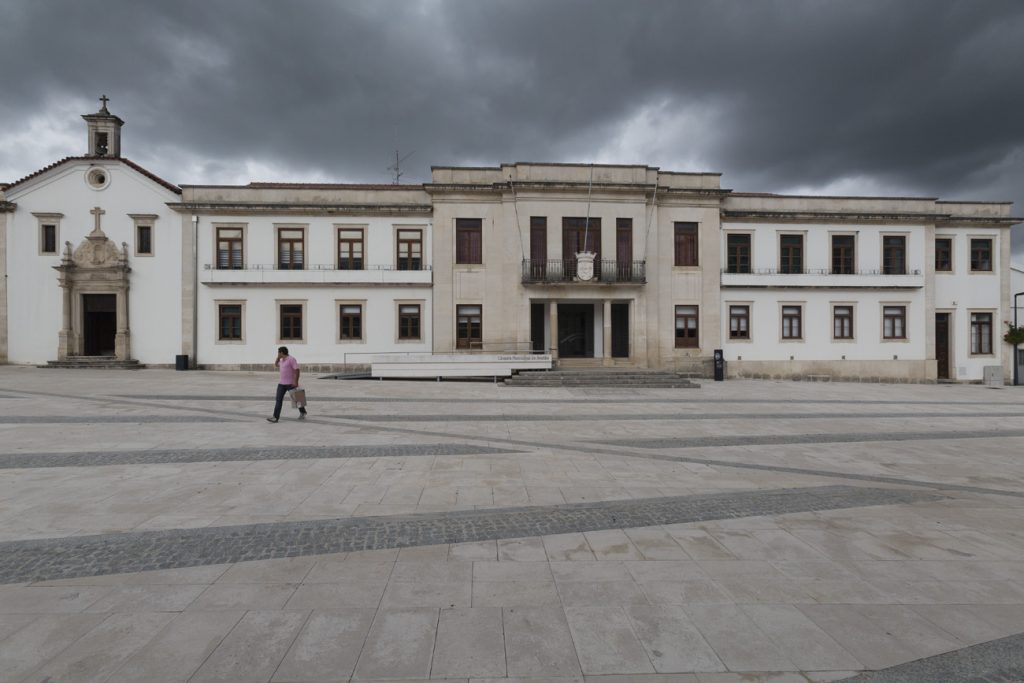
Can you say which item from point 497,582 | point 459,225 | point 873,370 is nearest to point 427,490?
point 497,582

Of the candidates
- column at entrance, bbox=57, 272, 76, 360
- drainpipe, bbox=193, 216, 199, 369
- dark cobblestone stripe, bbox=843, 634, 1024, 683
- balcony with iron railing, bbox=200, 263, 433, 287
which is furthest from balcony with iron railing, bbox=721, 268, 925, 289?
column at entrance, bbox=57, 272, 76, 360

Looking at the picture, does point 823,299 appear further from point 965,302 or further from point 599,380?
point 599,380

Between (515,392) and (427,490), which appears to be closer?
(427,490)

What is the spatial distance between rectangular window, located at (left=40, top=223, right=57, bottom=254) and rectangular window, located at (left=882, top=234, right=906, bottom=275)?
139 ft

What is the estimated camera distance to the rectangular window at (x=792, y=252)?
25312 mm

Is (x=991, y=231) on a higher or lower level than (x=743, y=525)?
higher

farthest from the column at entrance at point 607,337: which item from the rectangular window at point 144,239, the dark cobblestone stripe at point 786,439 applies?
the rectangular window at point 144,239

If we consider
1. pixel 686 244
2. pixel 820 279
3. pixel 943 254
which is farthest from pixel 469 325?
pixel 943 254

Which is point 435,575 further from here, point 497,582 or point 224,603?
point 224,603

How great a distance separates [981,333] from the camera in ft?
85.3

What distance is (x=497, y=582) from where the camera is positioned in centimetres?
383

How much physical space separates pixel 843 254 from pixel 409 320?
23.1 metres

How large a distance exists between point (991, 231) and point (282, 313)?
37.8 m

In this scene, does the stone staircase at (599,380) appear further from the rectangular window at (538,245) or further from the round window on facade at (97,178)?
the round window on facade at (97,178)
